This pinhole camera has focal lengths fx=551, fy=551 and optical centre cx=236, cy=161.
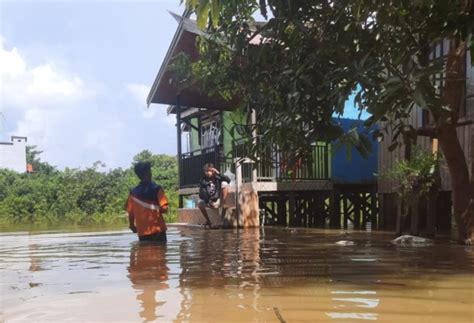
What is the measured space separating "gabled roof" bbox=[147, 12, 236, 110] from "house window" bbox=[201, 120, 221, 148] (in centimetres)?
268

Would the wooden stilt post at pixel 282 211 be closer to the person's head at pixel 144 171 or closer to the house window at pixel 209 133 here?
the house window at pixel 209 133

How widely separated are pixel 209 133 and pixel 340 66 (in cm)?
1604

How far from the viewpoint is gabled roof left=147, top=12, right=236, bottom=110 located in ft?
48.3

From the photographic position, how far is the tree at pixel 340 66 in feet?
12.5

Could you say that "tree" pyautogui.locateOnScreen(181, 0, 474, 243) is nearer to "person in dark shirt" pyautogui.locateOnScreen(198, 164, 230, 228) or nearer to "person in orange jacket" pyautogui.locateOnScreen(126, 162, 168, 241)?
"person in orange jacket" pyautogui.locateOnScreen(126, 162, 168, 241)

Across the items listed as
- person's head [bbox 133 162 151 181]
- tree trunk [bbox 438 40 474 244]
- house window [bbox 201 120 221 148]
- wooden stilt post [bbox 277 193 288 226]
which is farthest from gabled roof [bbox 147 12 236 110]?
tree trunk [bbox 438 40 474 244]

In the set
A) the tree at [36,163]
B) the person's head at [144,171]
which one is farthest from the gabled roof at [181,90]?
the tree at [36,163]

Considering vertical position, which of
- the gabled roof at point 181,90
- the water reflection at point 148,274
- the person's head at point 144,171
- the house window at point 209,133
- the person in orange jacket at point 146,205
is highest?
the gabled roof at point 181,90

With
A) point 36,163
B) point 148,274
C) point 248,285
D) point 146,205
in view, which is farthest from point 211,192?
point 36,163

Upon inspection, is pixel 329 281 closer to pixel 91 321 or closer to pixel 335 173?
pixel 91 321

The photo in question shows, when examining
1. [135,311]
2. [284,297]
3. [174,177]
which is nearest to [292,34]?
[284,297]

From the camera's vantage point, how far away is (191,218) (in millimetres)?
15383

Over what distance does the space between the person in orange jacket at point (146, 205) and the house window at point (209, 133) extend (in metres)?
11.5

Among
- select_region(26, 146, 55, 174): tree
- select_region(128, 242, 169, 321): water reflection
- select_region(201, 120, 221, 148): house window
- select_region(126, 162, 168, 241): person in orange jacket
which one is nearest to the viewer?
select_region(128, 242, 169, 321): water reflection
